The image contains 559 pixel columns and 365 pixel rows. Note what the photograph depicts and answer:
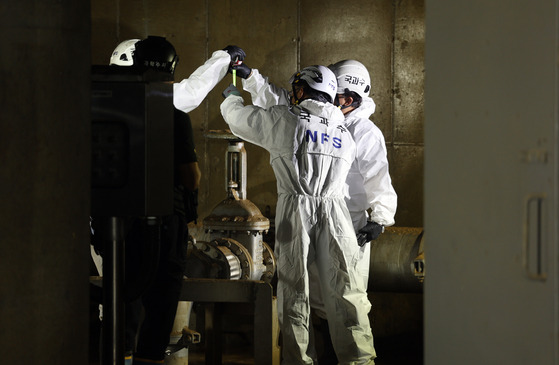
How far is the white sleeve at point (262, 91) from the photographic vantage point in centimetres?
502

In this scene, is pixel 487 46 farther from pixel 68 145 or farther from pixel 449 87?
pixel 68 145

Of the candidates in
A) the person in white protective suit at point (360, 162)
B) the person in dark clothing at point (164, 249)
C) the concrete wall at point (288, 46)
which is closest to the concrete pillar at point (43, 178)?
the person in dark clothing at point (164, 249)

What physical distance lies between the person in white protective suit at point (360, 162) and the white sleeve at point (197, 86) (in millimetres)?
265

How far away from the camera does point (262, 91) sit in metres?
5.08

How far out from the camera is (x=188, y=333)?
13.8 ft

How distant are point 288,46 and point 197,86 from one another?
181 cm

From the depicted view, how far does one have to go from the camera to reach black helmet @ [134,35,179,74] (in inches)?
140

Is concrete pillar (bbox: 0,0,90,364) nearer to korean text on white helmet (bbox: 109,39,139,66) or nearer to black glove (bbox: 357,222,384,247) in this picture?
korean text on white helmet (bbox: 109,39,139,66)

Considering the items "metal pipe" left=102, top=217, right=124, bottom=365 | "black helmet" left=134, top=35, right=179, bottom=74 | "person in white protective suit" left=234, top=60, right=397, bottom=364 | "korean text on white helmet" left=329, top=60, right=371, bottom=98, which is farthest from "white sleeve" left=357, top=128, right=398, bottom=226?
"metal pipe" left=102, top=217, right=124, bottom=365

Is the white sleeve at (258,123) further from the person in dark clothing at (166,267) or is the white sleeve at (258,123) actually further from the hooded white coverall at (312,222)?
the person in dark clothing at (166,267)

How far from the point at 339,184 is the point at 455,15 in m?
2.46

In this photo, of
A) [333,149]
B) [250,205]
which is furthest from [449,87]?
[250,205]

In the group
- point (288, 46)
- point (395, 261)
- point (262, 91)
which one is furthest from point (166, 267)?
point (288, 46)

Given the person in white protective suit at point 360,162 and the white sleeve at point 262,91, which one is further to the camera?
the white sleeve at point 262,91
